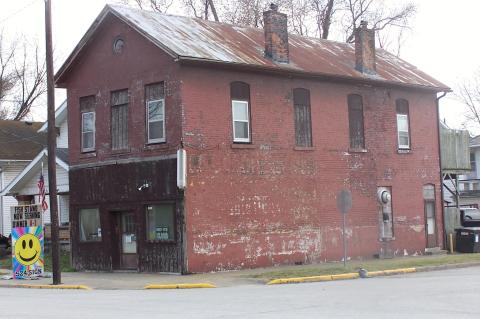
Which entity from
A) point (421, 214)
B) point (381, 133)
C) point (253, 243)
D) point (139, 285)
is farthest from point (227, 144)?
point (421, 214)

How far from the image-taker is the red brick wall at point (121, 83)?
23.5 meters

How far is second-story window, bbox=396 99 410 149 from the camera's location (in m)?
30.2

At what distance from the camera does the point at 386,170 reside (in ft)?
96.3

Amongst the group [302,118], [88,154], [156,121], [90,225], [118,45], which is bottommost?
[90,225]

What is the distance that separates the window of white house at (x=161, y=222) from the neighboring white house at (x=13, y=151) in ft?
60.6

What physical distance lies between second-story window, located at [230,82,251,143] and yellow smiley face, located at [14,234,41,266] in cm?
723

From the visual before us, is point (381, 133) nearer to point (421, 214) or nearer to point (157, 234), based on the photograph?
point (421, 214)

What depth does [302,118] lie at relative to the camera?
87.6ft

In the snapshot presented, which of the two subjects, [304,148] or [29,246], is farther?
[304,148]

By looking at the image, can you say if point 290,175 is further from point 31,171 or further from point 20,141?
point 20,141

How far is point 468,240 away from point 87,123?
1668cm

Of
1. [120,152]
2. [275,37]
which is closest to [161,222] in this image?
[120,152]

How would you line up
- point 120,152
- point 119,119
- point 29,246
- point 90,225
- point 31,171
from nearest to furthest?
1. point 29,246
2. point 120,152
3. point 119,119
4. point 90,225
5. point 31,171

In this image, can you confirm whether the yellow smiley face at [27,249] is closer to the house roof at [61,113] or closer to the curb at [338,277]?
the curb at [338,277]
